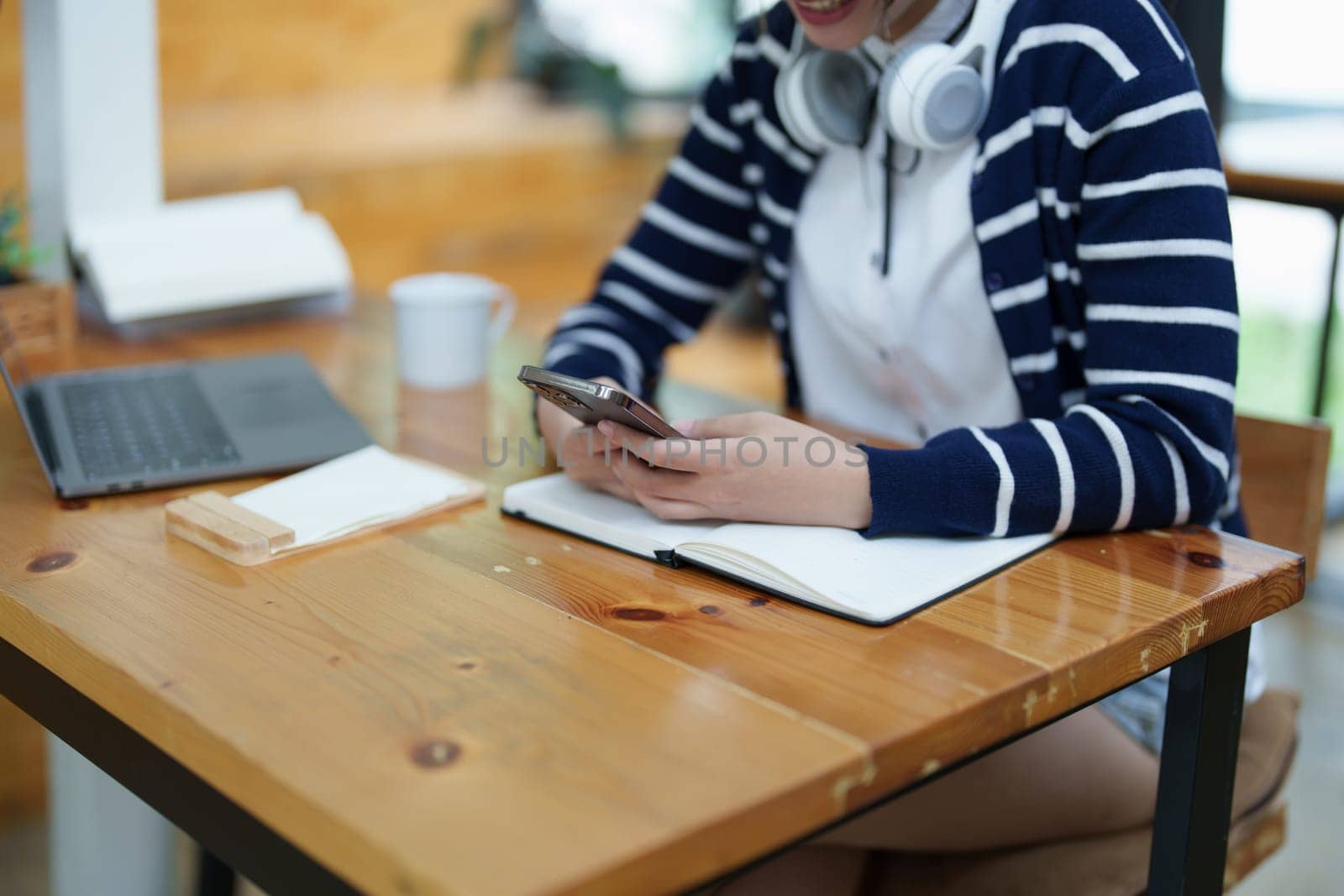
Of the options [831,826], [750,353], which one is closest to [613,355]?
[831,826]

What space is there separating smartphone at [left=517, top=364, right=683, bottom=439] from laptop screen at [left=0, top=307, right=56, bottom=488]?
0.39 metres

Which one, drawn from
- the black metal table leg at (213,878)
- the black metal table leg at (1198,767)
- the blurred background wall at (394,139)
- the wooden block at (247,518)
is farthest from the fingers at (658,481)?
the blurred background wall at (394,139)

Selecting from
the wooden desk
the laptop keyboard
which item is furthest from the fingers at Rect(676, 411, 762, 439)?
the laptop keyboard

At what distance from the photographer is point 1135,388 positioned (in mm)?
935

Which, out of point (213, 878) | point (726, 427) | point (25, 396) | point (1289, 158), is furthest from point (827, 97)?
point (1289, 158)

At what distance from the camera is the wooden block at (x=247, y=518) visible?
0.88m

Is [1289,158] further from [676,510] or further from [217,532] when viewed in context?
[217,532]

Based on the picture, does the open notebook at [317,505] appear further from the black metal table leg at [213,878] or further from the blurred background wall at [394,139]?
the blurred background wall at [394,139]

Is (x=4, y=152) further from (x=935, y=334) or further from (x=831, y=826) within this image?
(x=831, y=826)

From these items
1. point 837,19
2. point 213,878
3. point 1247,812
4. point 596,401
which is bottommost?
point 213,878

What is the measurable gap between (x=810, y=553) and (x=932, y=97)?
1.28 ft

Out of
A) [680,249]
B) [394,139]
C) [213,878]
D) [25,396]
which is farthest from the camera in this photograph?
[394,139]

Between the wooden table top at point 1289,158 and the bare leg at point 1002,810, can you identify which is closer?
the bare leg at point 1002,810

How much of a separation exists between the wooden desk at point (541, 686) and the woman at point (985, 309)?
0.07 m
